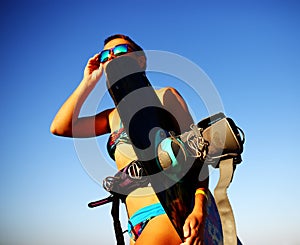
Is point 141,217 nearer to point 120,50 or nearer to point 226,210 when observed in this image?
point 226,210

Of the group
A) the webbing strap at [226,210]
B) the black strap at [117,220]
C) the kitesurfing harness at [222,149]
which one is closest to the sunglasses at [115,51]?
the kitesurfing harness at [222,149]

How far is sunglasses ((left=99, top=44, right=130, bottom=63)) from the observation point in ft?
10.4

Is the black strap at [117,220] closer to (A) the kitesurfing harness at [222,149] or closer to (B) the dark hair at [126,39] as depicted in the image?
(A) the kitesurfing harness at [222,149]

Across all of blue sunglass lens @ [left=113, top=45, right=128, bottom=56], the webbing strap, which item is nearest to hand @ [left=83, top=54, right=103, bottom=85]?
blue sunglass lens @ [left=113, top=45, right=128, bottom=56]

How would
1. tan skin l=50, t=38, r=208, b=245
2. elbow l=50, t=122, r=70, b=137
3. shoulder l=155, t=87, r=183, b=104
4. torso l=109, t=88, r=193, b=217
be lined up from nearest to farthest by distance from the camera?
tan skin l=50, t=38, r=208, b=245 < torso l=109, t=88, r=193, b=217 < shoulder l=155, t=87, r=183, b=104 < elbow l=50, t=122, r=70, b=137

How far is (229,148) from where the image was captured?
2357mm

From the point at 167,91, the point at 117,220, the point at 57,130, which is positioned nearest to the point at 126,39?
the point at 167,91

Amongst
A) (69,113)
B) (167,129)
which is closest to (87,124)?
(69,113)

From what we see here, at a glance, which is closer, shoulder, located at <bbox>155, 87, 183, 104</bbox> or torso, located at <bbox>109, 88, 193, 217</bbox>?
torso, located at <bbox>109, 88, 193, 217</bbox>

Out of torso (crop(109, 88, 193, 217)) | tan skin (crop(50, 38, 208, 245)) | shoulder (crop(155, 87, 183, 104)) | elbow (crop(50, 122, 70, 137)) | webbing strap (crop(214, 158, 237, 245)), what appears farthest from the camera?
elbow (crop(50, 122, 70, 137))

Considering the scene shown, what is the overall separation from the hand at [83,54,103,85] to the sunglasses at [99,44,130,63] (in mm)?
78

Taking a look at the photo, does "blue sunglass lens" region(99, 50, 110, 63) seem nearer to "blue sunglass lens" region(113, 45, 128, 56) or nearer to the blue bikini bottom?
"blue sunglass lens" region(113, 45, 128, 56)

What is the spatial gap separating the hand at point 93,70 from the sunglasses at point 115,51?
78 mm

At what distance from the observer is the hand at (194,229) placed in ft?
7.48
